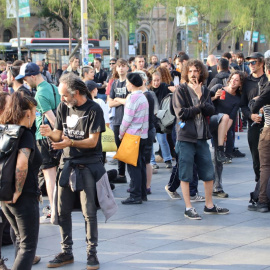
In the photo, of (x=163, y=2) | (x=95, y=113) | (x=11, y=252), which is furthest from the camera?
(x=163, y=2)

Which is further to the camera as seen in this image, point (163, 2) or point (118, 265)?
point (163, 2)

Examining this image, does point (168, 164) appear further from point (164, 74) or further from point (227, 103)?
point (227, 103)

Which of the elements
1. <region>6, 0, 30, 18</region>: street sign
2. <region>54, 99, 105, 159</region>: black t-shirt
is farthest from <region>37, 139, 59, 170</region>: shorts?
<region>6, 0, 30, 18</region>: street sign

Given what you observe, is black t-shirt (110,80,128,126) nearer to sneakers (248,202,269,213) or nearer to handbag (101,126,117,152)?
handbag (101,126,117,152)

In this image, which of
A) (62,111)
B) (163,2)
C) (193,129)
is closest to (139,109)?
(193,129)

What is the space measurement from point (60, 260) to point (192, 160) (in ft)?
7.51

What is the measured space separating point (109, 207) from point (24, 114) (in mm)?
1402

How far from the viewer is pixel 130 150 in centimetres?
789

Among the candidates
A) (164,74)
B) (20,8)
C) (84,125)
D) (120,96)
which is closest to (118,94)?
(120,96)

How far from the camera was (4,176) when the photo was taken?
456 cm

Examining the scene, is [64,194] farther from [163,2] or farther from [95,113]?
[163,2]

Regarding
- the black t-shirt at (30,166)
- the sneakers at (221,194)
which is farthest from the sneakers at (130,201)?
the black t-shirt at (30,166)

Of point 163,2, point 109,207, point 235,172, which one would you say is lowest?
point 235,172

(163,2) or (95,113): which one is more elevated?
(163,2)
